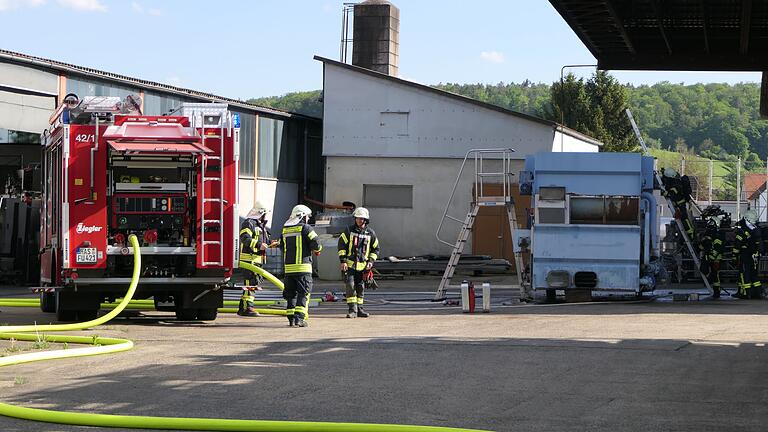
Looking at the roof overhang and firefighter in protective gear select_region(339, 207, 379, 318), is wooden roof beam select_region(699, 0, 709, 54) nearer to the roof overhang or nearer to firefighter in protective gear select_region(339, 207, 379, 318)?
the roof overhang

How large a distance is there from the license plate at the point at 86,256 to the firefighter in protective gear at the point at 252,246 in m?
2.67

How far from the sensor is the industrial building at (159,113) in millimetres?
26281

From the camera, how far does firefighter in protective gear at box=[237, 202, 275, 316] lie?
17.9 m

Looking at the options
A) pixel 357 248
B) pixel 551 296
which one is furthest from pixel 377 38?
pixel 357 248

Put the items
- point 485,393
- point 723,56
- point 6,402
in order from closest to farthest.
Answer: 1. point 6,402
2. point 485,393
3. point 723,56

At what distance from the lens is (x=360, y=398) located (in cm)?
931

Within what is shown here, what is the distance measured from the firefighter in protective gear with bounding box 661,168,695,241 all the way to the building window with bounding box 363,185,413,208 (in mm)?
11853

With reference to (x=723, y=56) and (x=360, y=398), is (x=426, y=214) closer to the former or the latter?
(x=723, y=56)

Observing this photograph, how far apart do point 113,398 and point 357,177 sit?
25.7 metres

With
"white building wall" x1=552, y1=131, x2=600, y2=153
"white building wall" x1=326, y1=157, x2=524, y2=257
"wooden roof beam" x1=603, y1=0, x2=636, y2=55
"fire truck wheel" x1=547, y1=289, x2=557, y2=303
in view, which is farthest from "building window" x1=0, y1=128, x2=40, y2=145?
"wooden roof beam" x1=603, y1=0, x2=636, y2=55

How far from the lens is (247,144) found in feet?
112

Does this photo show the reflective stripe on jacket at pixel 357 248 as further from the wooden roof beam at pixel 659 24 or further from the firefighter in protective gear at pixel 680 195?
the firefighter in protective gear at pixel 680 195

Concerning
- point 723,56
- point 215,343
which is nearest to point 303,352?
point 215,343

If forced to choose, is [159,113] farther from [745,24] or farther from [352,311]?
[745,24]
